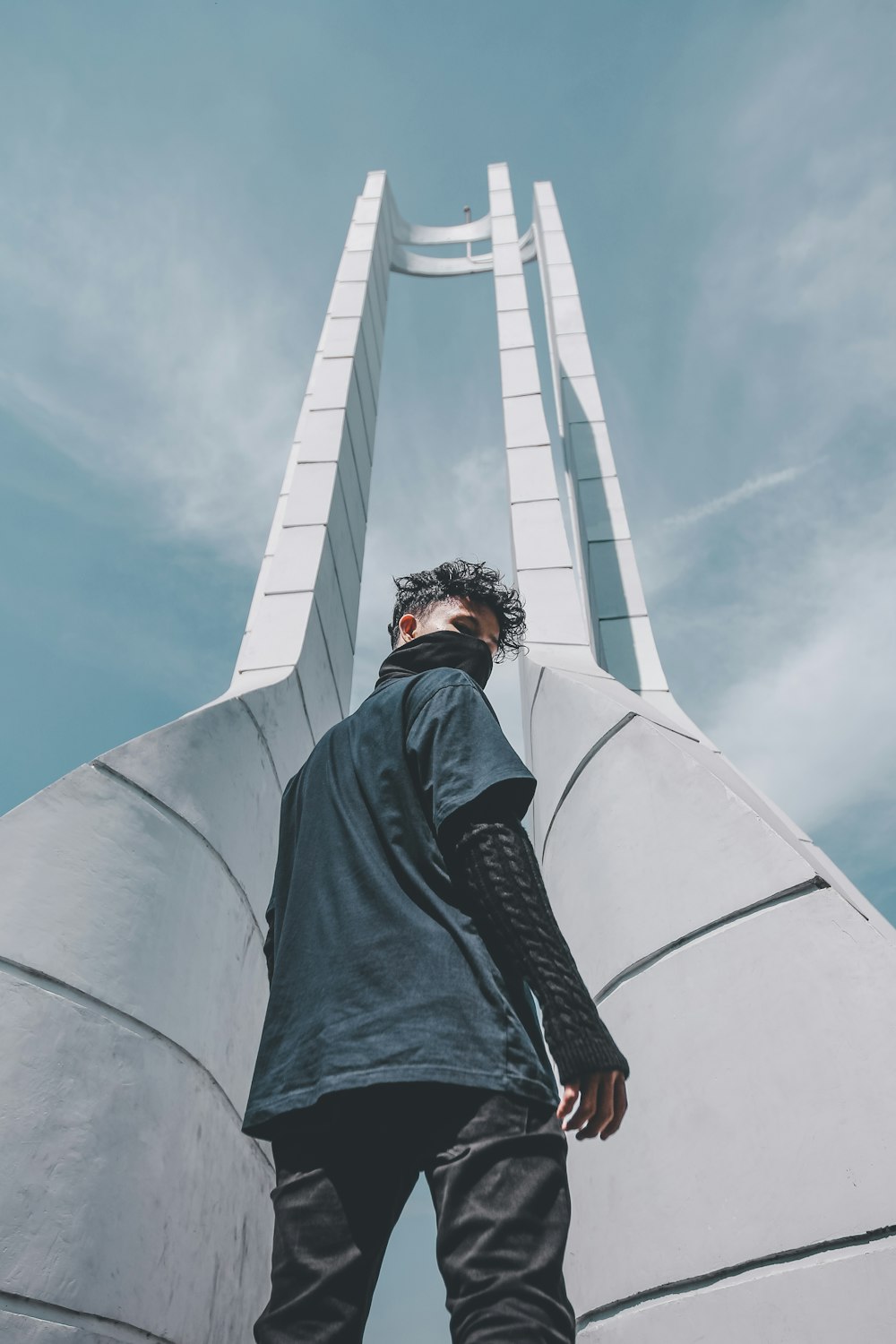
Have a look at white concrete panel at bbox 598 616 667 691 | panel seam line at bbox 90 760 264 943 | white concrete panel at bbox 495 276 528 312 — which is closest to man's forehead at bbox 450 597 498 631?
panel seam line at bbox 90 760 264 943

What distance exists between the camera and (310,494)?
4.74 m

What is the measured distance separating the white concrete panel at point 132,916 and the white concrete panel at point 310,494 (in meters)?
2.31

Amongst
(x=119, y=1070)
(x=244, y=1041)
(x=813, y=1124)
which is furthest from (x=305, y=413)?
(x=813, y=1124)

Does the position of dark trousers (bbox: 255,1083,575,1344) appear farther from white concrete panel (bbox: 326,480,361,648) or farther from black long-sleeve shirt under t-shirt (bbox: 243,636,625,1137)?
white concrete panel (bbox: 326,480,361,648)

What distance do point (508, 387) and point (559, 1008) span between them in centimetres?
504

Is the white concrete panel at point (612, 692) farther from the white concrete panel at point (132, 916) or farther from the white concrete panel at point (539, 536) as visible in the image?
the white concrete panel at point (132, 916)

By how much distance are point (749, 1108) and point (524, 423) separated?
4225 millimetres

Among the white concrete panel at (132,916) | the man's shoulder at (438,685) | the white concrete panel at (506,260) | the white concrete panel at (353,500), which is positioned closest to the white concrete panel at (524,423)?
the white concrete panel at (353,500)

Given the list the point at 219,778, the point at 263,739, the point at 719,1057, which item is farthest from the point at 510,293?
the point at 719,1057

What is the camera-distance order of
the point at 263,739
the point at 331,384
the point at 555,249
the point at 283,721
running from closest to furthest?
the point at 263,739
the point at 283,721
the point at 331,384
the point at 555,249

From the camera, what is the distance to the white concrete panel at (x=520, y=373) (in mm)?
5684

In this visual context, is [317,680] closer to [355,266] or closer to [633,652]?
[633,652]

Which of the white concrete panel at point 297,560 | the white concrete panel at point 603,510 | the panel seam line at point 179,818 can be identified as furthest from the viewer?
the white concrete panel at point 603,510

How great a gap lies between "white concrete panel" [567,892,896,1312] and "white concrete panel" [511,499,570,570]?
2.56 m
